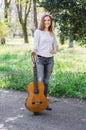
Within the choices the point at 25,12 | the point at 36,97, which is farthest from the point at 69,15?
the point at 25,12

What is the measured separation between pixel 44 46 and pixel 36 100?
1.08 metres

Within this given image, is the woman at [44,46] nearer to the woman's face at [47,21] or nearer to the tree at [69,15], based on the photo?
the woman's face at [47,21]

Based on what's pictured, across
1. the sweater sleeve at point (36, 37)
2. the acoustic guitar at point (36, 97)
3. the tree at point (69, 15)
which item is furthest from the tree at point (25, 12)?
the acoustic guitar at point (36, 97)

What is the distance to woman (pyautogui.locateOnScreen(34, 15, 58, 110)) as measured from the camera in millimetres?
7559

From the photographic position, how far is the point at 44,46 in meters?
7.61

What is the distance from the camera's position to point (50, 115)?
7.45 meters

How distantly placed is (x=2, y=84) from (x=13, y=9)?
4081cm

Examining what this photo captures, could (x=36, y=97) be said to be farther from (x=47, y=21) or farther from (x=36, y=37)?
(x=47, y=21)

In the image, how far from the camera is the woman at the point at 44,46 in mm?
7559

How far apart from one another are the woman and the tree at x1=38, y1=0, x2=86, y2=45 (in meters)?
3.08

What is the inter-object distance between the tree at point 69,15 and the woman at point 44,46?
10.1 feet

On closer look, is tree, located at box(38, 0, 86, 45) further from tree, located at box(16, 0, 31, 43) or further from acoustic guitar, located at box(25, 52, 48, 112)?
tree, located at box(16, 0, 31, 43)

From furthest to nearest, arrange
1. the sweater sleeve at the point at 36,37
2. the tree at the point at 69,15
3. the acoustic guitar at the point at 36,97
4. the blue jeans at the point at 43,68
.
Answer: the tree at the point at 69,15, the blue jeans at the point at 43,68, the sweater sleeve at the point at 36,37, the acoustic guitar at the point at 36,97

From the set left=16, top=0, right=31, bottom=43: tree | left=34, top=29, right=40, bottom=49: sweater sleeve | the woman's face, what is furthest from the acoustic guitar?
left=16, top=0, right=31, bottom=43: tree
